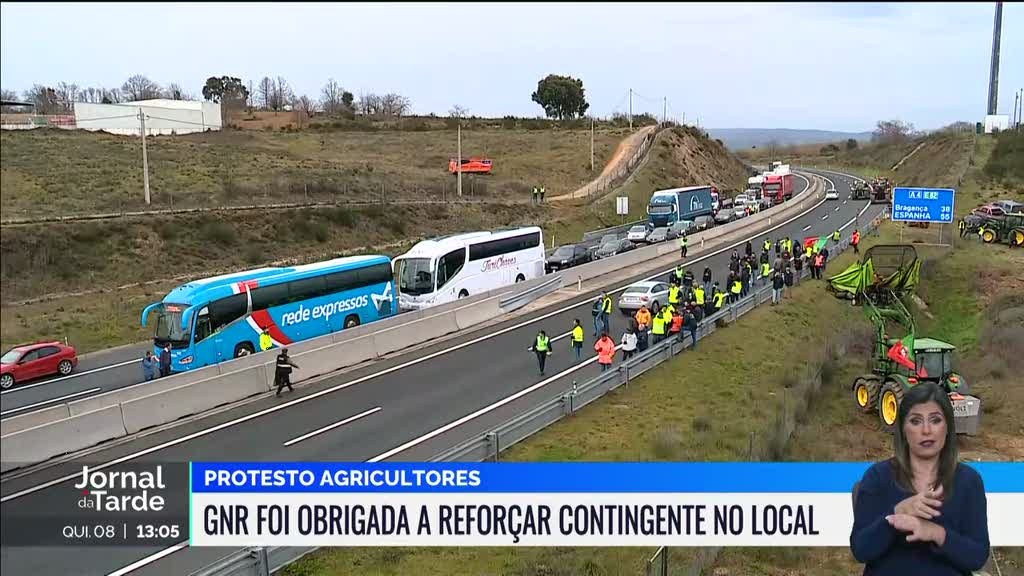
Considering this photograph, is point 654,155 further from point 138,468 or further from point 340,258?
point 138,468

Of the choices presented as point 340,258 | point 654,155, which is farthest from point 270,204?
point 654,155

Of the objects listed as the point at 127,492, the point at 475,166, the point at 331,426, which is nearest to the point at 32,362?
the point at 127,492

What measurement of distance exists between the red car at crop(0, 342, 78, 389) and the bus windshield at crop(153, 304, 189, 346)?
5.97 metres

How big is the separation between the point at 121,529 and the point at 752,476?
5.83 meters

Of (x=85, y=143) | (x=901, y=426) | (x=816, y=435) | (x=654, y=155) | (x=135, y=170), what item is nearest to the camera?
(x=901, y=426)

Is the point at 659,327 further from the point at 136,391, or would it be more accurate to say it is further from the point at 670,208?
the point at 670,208

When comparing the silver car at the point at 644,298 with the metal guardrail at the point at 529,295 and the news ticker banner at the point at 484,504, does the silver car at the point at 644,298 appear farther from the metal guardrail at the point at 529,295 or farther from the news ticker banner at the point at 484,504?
the news ticker banner at the point at 484,504

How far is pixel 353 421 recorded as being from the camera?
50.4ft

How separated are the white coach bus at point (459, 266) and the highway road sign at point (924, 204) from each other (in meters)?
14.8

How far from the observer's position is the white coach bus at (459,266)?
88.9 ft

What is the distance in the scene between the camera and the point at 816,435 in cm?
1473

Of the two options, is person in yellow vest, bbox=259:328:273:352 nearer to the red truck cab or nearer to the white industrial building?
the white industrial building

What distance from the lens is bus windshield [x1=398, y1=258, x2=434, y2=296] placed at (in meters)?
27.0

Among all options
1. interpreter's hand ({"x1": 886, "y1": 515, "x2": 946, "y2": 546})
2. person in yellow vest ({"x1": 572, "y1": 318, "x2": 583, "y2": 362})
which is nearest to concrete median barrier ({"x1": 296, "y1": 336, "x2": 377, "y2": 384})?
person in yellow vest ({"x1": 572, "y1": 318, "x2": 583, "y2": 362})
